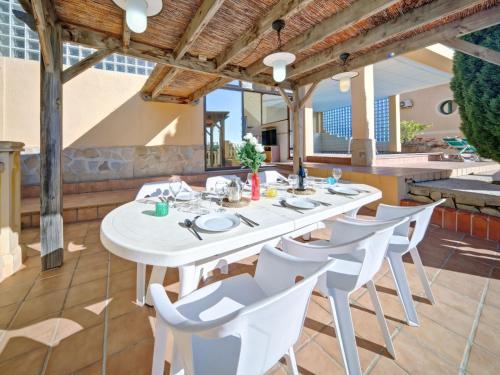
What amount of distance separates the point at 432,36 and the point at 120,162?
18.5ft

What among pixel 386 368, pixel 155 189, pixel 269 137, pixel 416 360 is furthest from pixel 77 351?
pixel 269 137

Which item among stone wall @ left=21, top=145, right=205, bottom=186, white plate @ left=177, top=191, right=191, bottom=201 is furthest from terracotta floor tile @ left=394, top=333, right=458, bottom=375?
stone wall @ left=21, top=145, right=205, bottom=186

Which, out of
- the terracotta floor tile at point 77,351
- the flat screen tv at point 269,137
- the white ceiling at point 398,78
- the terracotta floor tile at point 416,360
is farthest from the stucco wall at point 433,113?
the terracotta floor tile at point 77,351

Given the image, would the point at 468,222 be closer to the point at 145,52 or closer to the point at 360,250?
the point at 360,250

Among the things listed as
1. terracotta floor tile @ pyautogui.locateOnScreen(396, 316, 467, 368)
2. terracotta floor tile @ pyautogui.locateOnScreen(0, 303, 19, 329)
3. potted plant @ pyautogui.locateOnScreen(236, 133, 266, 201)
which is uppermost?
potted plant @ pyautogui.locateOnScreen(236, 133, 266, 201)

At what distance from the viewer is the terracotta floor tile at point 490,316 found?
4.87 feet

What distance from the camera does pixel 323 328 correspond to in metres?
1.47

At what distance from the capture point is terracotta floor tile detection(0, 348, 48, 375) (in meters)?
1.18

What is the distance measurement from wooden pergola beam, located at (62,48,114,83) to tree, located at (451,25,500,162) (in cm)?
464

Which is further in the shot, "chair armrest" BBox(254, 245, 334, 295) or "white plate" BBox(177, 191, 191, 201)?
"white plate" BBox(177, 191, 191, 201)

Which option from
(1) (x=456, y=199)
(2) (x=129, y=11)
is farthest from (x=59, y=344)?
(1) (x=456, y=199)

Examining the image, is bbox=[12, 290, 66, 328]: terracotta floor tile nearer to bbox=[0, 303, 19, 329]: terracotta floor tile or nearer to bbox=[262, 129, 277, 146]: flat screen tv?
bbox=[0, 303, 19, 329]: terracotta floor tile

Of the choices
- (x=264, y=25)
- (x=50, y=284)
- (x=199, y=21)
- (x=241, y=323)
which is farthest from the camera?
(x=264, y=25)

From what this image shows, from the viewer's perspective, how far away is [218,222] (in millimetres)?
1302
